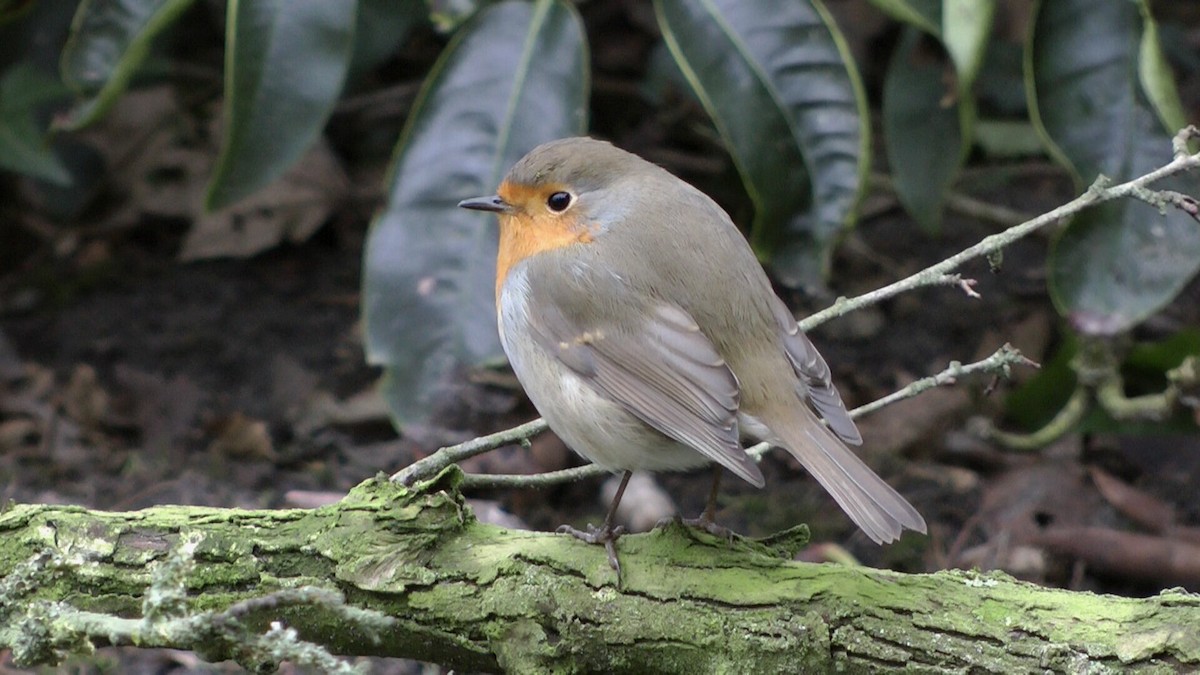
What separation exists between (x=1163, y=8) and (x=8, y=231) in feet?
15.2

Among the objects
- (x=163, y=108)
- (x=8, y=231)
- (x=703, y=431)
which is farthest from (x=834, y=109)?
(x=8, y=231)

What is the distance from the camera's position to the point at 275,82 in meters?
3.72

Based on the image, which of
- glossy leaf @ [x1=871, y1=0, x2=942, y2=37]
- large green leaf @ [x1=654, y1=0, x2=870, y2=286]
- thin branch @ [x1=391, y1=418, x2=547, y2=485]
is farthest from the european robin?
glossy leaf @ [x1=871, y1=0, x2=942, y2=37]

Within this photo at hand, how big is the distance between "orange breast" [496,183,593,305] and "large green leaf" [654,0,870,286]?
105 centimetres

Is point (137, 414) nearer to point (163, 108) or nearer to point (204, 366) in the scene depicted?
point (204, 366)

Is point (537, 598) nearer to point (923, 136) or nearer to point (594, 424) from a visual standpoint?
point (594, 424)

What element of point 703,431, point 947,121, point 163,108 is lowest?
point 703,431

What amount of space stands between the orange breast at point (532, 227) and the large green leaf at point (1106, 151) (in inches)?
61.4

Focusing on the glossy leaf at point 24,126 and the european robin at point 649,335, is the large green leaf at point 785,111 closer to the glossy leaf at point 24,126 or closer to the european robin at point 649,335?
the european robin at point 649,335

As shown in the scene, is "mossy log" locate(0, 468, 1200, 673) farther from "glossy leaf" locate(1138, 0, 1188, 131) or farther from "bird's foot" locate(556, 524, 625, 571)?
"glossy leaf" locate(1138, 0, 1188, 131)

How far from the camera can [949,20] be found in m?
3.57

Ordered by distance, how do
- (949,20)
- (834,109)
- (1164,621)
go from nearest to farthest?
1. (1164,621)
2. (949,20)
3. (834,109)

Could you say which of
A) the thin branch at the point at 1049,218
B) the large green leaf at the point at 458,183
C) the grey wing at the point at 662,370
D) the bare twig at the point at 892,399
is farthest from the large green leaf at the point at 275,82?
the thin branch at the point at 1049,218

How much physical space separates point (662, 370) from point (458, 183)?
4.67ft
